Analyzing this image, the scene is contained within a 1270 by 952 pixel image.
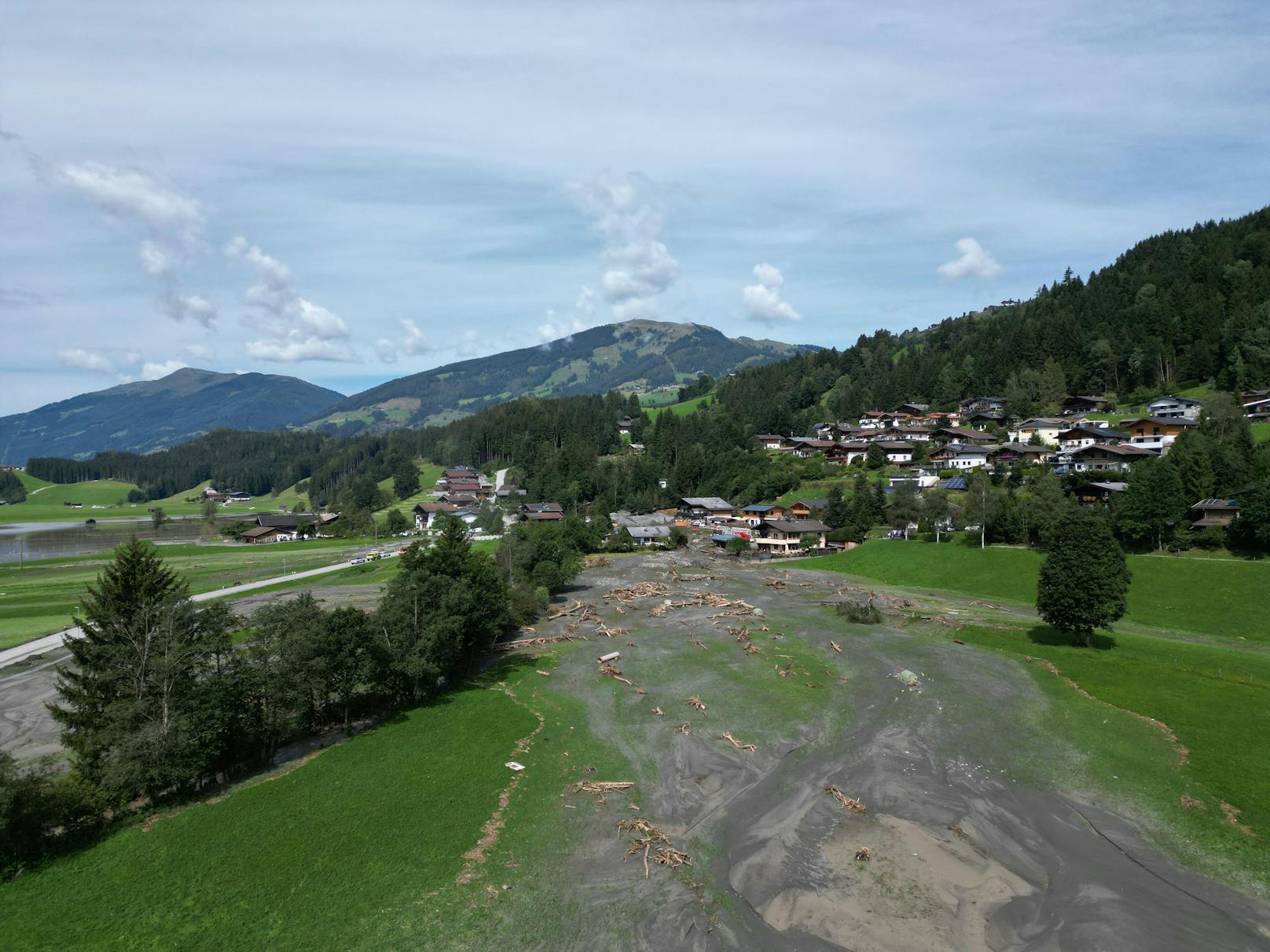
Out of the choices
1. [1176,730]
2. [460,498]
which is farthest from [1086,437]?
[460,498]

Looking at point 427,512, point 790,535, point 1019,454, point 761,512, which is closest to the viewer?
point 1019,454

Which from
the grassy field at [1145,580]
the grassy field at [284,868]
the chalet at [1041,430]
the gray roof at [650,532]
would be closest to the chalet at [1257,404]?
the chalet at [1041,430]

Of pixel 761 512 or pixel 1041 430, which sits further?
pixel 761 512

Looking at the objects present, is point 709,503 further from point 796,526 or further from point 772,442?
point 796,526

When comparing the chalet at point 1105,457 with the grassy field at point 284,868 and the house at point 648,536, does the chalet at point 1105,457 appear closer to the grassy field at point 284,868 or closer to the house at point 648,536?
the house at point 648,536

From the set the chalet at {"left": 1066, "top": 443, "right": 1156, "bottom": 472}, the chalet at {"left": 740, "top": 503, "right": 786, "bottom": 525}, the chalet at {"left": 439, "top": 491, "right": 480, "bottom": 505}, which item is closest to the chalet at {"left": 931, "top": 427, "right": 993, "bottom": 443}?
the chalet at {"left": 1066, "top": 443, "right": 1156, "bottom": 472}

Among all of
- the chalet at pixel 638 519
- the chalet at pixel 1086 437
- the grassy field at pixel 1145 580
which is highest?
the chalet at pixel 1086 437
